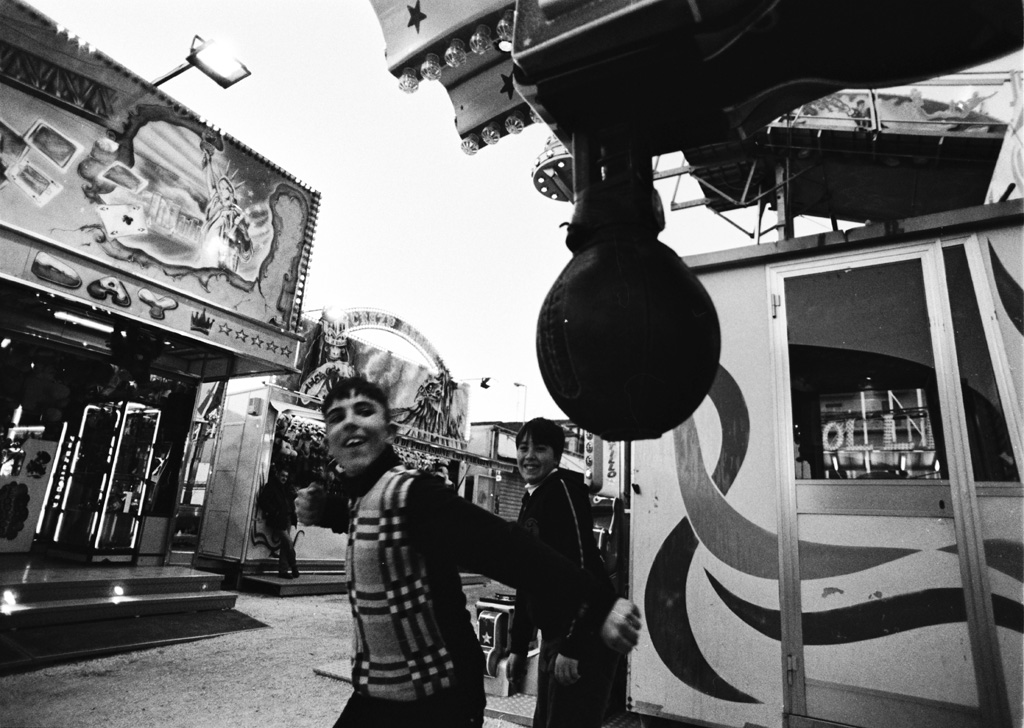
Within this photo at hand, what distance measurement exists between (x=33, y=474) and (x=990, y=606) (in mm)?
12651

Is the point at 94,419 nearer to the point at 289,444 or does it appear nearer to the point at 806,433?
the point at 289,444

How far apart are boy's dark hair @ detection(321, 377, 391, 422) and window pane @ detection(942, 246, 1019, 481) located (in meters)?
4.08

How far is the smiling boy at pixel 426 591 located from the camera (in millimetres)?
1833

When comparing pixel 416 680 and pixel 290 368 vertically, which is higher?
pixel 290 368

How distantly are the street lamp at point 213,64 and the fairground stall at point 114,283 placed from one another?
0.49 meters

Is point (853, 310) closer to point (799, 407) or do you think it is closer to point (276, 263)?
point (799, 407)

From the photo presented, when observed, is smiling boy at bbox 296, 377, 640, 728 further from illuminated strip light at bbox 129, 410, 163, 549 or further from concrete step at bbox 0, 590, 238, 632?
illuminated strip light at bbox 129, 410, 163, 549

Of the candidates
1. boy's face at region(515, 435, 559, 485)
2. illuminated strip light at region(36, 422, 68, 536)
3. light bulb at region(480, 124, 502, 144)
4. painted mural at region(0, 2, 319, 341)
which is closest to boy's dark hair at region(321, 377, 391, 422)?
boy's face at region(515, 435, 559, 485)

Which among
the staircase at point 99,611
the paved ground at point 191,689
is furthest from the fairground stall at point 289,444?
the paved ground at point 191,689

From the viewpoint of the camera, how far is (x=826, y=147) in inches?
258

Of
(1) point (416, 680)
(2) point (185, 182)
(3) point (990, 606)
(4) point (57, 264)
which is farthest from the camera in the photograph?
(2) point (185, 182)

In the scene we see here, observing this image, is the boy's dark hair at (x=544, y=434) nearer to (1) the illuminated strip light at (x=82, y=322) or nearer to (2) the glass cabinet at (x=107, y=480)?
(1) the illuminated strip light at (x=82, y=322)

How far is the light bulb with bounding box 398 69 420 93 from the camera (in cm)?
393

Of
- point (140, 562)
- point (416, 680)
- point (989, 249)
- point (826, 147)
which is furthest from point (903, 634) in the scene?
point (140, 562)
